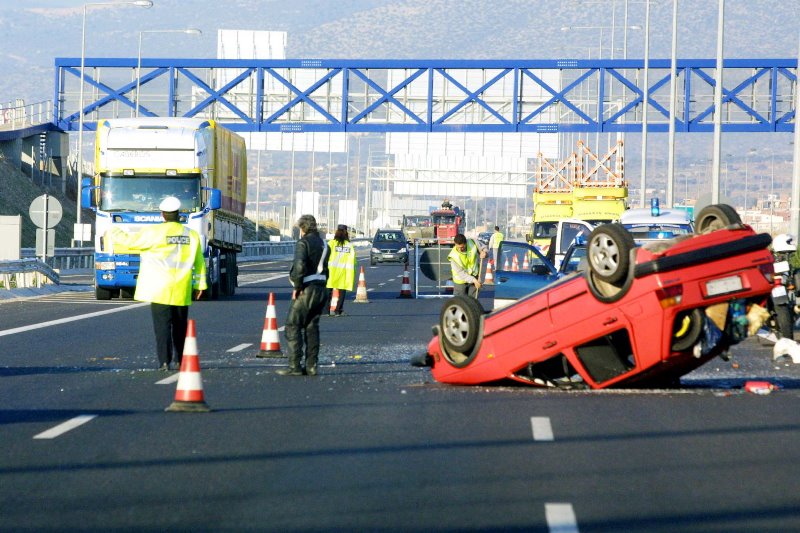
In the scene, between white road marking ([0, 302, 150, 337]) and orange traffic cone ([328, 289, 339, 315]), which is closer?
white road marking ([0, 302, 150, 337])

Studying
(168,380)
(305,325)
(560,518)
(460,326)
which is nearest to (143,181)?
(305,325)

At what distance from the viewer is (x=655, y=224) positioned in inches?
1104

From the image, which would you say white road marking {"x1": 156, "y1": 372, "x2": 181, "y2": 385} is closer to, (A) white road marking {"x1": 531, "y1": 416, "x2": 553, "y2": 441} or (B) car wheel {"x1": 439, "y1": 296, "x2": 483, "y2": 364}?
(B) car wheel {"x1": 439, "y1": 296, "x2": 483, "y2": 364}

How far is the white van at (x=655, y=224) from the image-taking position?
90.6ft

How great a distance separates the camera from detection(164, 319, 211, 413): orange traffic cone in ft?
42.6

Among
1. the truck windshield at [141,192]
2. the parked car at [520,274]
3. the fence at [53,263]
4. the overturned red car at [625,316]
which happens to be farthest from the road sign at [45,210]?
the overturned red car at [625,316]

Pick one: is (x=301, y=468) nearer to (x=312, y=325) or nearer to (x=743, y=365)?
(x=312, y=325)

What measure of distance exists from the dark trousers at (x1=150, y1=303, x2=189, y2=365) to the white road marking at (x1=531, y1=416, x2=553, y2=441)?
5.32 m

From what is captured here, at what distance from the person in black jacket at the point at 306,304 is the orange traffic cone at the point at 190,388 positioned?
357 cm

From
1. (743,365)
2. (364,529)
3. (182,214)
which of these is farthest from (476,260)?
(364,529)

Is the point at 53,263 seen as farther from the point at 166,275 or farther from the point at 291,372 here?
the point at 291,372

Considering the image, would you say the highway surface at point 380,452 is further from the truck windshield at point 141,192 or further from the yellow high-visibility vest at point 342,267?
the truck windshield at point 141,192

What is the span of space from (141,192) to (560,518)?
83.6 ft

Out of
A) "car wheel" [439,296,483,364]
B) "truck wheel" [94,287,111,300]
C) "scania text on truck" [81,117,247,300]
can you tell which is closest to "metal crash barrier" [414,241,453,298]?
"scania text on truck" [81,117,247,300]
